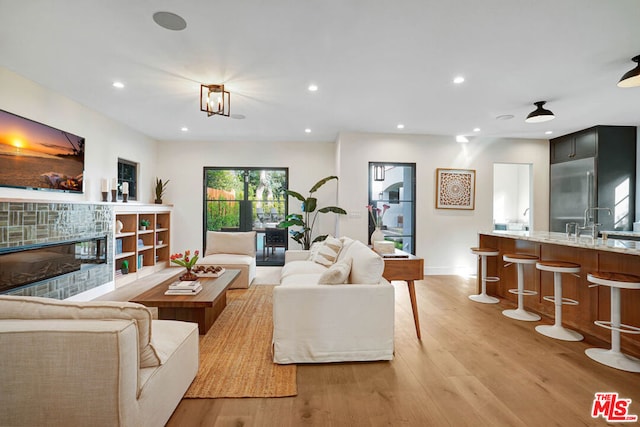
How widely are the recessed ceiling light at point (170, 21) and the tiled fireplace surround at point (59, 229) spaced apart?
2.37 metres

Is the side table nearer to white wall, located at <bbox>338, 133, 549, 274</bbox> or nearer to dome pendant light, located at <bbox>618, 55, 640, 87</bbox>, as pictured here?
dome pendant light, located at <bbox>618, 55, 640, 87</bbox>

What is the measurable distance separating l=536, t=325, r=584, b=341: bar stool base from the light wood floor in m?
0.09

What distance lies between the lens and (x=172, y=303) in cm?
262

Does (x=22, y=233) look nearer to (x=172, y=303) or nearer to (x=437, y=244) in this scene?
(x=172, y=303)

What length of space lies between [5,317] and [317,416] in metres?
1.59

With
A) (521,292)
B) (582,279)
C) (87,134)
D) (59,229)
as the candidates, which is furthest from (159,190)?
(582,279)

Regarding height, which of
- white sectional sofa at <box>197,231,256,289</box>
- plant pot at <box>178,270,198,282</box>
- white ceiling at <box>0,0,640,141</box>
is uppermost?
white ceiling at <box>0,0,640,141</box>

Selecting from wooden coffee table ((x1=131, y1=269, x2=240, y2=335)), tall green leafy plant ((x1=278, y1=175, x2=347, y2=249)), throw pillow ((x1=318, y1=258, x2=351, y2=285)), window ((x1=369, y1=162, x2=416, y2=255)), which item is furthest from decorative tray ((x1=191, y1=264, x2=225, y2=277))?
window ((x1=369, y1=162, x2=416, y2=255))

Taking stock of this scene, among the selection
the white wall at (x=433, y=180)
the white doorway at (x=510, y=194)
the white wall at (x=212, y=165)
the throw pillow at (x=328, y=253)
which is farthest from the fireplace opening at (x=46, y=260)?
the white doorway at (x=510, y=194)

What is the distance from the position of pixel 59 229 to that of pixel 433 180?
19.0 feet

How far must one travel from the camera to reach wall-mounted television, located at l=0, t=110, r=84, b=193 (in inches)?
124

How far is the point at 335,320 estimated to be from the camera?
236 cm

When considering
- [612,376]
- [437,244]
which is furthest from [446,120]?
[612,376]

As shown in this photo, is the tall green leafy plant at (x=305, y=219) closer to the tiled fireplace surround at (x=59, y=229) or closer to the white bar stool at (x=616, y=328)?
the tiled fireplace surround at (x=59, y=229)
